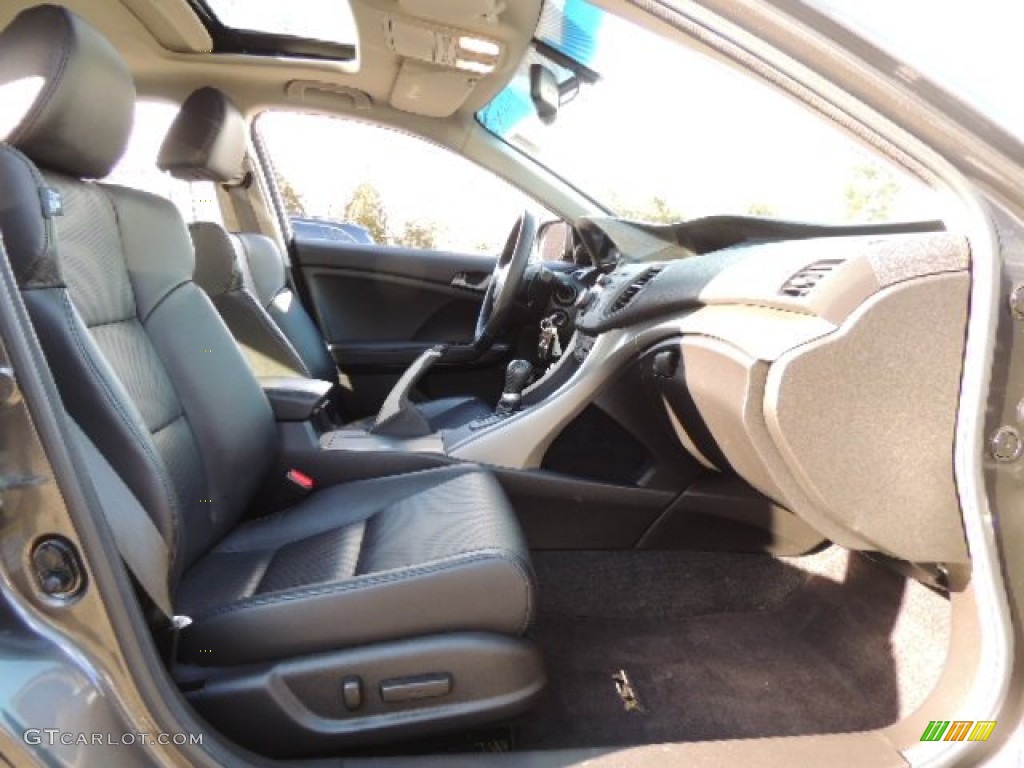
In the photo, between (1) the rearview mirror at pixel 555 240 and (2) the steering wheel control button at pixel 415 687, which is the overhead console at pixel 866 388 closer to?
(2) the steering wheel control button at pixel 415 687

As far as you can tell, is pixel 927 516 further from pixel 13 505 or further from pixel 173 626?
pixel 13 505

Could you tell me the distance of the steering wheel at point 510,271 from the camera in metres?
2.20

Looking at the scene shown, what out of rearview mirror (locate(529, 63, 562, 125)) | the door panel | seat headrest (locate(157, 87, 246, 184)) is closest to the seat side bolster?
seat headrest (locate(157, 87, 246, 184))

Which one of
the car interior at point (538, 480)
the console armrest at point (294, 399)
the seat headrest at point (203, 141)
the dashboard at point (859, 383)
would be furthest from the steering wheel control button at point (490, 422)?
the seat headrest at point (203, 141)

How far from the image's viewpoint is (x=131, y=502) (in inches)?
43.7

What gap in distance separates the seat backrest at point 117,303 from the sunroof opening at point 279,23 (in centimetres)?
145

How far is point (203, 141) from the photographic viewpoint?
2.48m

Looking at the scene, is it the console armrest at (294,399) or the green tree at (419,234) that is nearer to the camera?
the console armrest at (294,399)

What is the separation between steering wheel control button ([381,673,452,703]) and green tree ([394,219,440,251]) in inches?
102

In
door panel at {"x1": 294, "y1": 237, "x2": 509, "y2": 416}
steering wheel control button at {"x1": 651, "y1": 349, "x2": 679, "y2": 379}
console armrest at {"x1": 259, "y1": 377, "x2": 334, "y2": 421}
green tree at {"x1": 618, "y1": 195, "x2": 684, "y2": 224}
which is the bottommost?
door panel at {"x1": 294, "y1": 237, "x2": 509, "y2": 416}

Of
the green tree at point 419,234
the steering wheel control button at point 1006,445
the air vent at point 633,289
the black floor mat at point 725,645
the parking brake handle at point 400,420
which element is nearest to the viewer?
the steering wheel control button at point 1006,445

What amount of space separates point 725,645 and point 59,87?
1647mm

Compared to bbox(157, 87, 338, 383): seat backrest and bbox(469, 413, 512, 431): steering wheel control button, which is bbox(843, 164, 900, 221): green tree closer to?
bbox(469, 413, 512, 431): steering wheel control button

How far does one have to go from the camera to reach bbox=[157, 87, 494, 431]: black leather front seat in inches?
94.7
